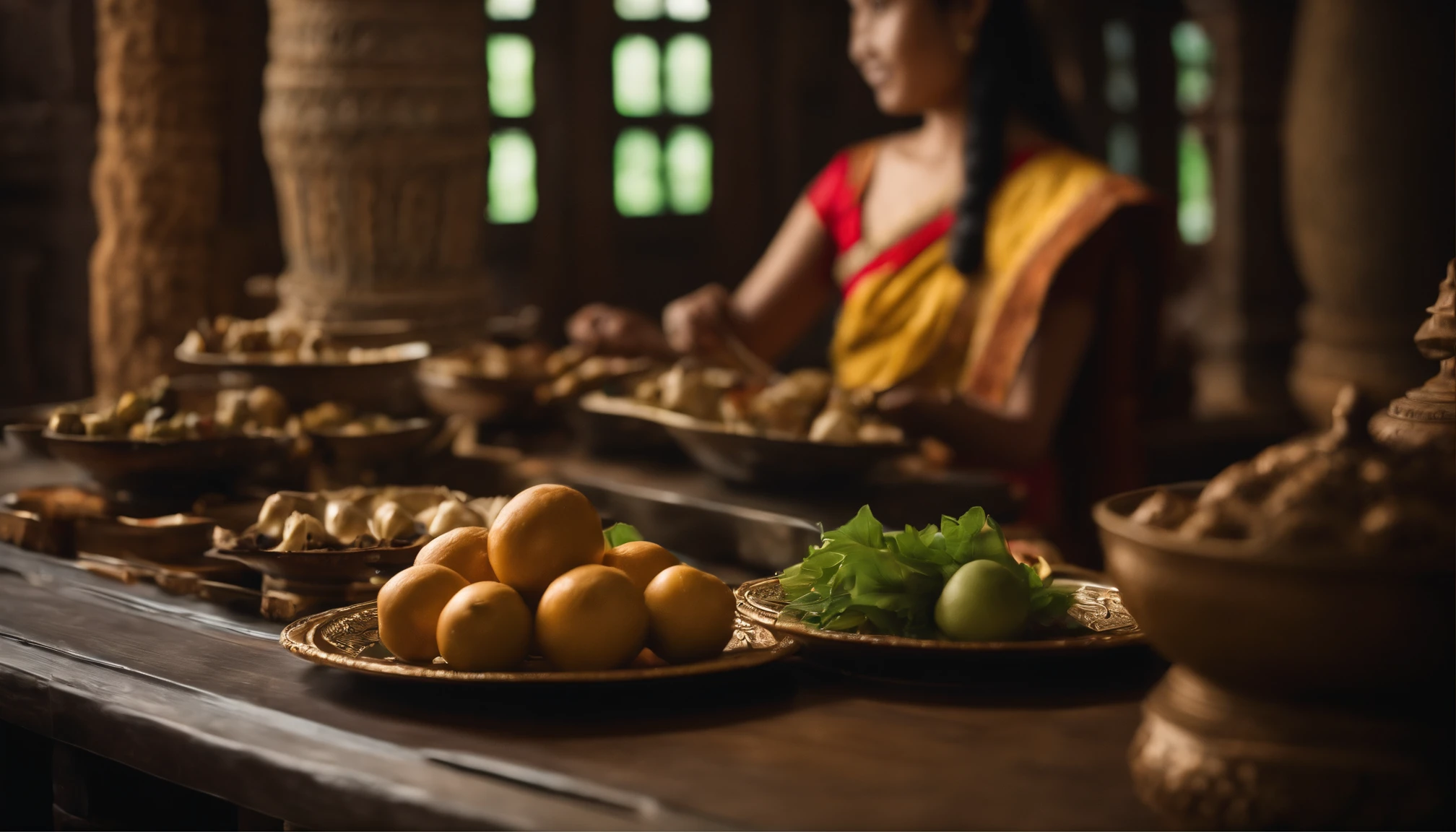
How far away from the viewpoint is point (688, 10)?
671 cm

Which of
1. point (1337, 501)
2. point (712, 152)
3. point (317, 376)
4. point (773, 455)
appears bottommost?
point (773, 455)

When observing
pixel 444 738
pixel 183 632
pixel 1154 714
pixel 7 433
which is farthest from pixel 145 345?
pixel 1154 714

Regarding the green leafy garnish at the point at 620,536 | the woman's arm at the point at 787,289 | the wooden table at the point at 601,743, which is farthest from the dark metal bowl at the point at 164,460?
the woman's arm at the point at 787,289

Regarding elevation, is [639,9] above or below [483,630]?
above

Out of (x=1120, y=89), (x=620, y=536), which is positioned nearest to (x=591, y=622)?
(x=620, y=536)

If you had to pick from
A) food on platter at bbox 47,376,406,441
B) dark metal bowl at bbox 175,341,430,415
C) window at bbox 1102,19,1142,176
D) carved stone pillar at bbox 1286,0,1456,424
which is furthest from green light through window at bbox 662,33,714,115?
food on platter at bbox 47,376,406,441

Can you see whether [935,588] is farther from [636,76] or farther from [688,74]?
[688,74]

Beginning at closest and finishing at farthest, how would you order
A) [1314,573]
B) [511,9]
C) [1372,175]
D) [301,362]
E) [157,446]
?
1. [1314,573]
2. [157,446]
3. [301,362]
4. [1372,175]
5. [511,9]

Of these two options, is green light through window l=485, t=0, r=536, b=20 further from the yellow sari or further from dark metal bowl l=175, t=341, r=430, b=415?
dark metal bowl l=175, t=341, r=430, b=415

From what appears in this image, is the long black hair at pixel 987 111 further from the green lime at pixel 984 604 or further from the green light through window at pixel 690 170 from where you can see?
the green light through window at pixel 690 170

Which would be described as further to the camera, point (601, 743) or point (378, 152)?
point (378, 152)

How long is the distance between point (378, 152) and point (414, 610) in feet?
6.11

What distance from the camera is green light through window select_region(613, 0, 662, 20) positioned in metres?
6.57

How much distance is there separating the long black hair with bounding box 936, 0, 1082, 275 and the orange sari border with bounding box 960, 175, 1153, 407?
0.45 ft
